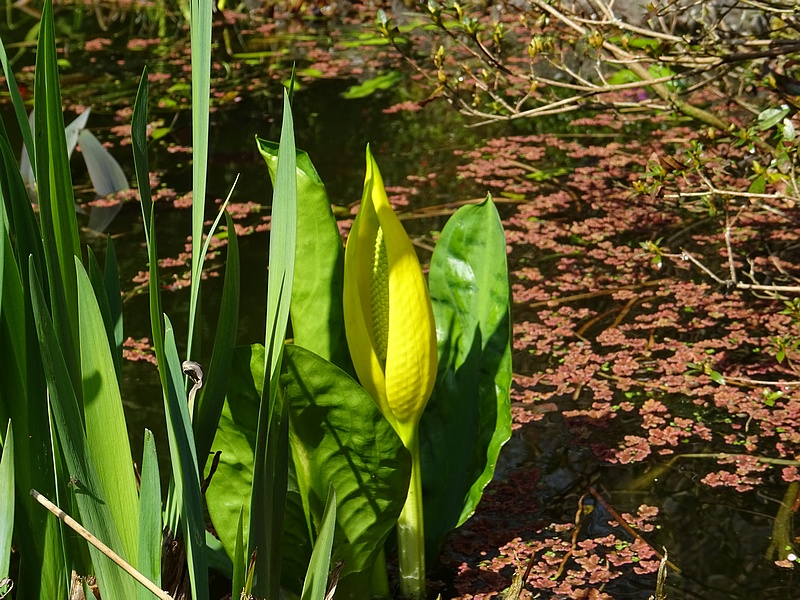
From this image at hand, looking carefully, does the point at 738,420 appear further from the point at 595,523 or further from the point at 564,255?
the point at 564,255

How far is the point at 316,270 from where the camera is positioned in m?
1.22

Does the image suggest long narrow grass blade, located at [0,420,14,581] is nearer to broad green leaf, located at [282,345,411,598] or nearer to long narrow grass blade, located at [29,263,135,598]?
long narrow grass blade, located at [29,263,135,598]

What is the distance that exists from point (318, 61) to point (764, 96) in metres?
1.96

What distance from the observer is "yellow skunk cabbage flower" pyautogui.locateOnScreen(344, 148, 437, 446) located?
3.76ft

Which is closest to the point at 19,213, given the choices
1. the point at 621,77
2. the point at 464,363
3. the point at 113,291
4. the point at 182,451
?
the point at 113,291

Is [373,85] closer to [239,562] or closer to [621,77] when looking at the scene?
[621,77]

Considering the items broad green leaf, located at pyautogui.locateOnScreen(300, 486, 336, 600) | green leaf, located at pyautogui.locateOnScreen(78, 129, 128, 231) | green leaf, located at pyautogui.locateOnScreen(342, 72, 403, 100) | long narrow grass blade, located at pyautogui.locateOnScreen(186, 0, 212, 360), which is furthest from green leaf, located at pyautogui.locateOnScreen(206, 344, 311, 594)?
green leaf, located at pyautogui.locateOnScreen(342, 72, 403, 100)

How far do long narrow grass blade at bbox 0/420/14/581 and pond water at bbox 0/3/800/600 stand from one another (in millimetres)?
692

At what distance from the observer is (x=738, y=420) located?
71.8 inches

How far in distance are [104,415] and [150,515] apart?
101mm

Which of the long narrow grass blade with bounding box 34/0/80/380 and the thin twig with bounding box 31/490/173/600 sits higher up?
the long narrow grass blade with bounding box 34/0/80/380

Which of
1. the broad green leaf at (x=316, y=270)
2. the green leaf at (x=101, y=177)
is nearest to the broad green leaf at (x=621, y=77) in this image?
the green leaf at (x=101, y=177)

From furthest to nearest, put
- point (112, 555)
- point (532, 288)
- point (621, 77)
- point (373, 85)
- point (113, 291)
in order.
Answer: point (373, 85)
point (621, 77)
point (532, 288)
point (113, 291)
point (112, 555)

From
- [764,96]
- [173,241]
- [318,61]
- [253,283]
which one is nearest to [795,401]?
[253,283]
